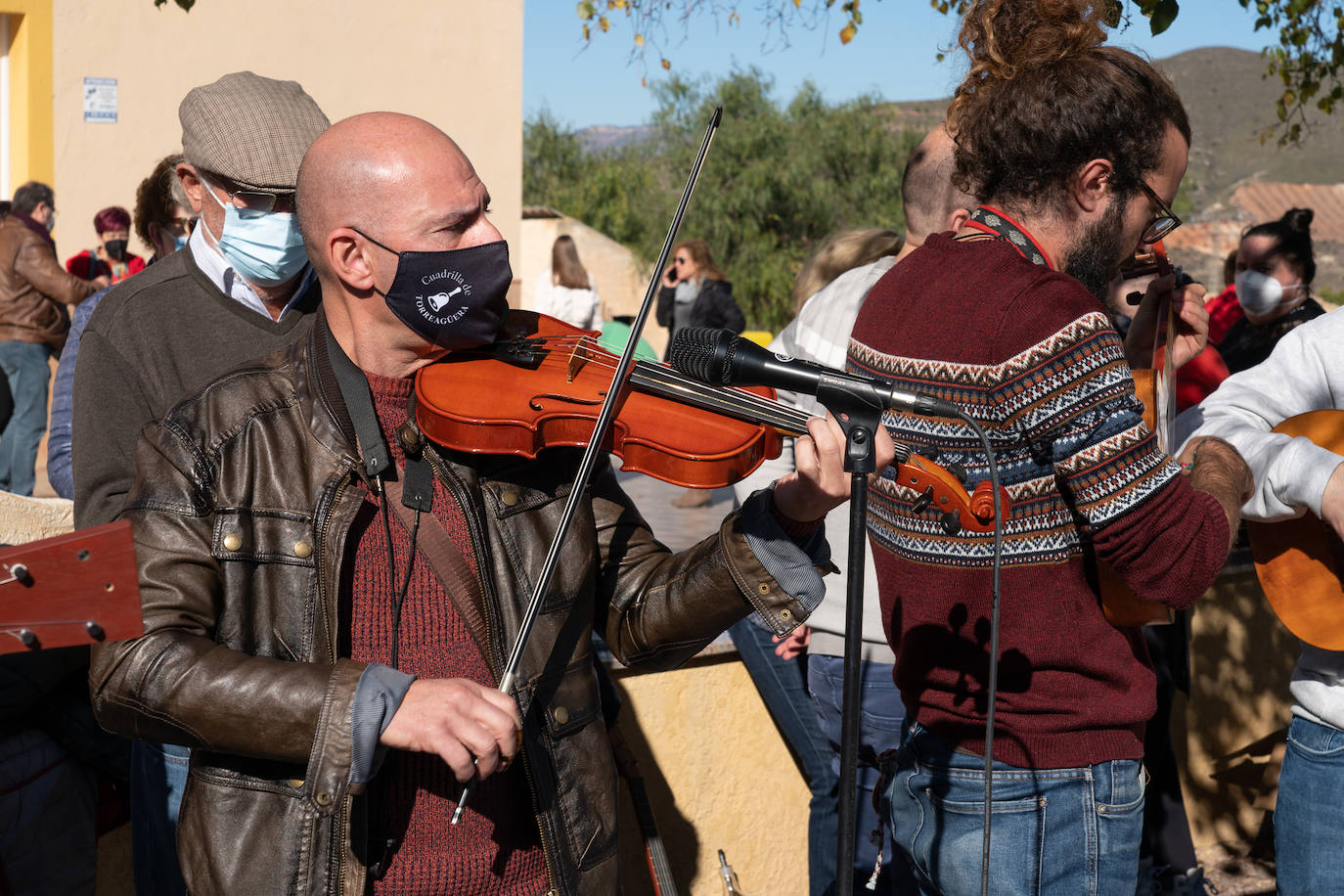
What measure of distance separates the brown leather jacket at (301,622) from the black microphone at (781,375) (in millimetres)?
306

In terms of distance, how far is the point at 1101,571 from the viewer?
2016 millimetres

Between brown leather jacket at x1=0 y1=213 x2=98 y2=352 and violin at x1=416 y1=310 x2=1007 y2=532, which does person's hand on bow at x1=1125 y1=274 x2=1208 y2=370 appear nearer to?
violin at x1=416 y1=310 x2=1007 y2=532

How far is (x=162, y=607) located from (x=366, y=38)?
1101 centimetres

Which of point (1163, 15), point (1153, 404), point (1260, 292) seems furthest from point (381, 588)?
point (1260, 292)

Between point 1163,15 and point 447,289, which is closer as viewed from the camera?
point 447,289

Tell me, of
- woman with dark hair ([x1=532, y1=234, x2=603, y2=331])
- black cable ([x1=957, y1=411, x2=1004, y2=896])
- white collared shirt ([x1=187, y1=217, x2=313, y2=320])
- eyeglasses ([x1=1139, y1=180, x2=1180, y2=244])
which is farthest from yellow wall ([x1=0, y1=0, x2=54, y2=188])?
black cable ([x1=957, y1=411, x2=1004, y2=896])

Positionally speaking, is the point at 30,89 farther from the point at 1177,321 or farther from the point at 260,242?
the point at 1177,321

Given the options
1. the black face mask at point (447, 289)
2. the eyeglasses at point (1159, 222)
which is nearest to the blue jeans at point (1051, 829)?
the eyeglasses at point (1159, 222)

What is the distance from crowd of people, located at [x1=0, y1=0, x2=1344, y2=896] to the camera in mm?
1846

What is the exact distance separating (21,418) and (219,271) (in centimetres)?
562


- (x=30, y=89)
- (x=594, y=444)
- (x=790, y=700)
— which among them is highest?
(x=30, y=89)

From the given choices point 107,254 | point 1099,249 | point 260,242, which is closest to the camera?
point 1099,249

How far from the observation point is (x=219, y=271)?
9.48 ft

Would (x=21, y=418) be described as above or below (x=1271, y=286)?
below
